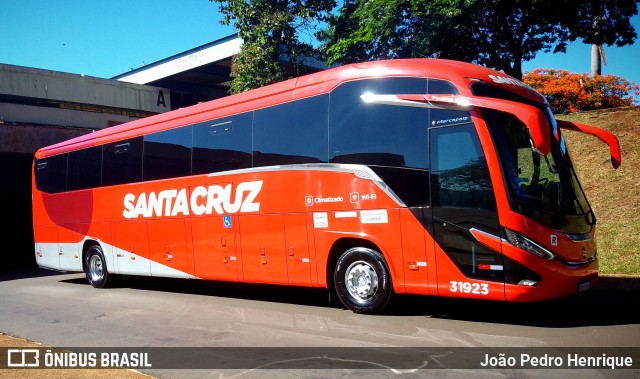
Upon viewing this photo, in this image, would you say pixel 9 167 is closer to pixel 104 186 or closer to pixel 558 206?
pixel 104 186

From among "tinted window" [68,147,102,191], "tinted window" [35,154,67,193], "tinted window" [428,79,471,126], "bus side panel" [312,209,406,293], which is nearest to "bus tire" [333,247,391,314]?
"bus side panel" [312,209,406,293]

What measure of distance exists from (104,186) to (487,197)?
33.0 feet

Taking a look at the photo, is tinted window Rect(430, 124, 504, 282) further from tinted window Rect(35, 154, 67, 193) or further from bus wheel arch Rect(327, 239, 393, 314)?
tinted window Rect(35, 154, 67, 193)

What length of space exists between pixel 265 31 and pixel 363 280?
17.4 m

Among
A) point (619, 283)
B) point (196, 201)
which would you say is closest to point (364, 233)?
point (196, 201)

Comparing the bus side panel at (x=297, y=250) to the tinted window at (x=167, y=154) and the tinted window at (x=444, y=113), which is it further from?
the tinted window at (x=167, y=154)

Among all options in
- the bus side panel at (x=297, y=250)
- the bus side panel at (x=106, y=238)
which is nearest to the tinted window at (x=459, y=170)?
the bus side panel at (x=297, y=250)

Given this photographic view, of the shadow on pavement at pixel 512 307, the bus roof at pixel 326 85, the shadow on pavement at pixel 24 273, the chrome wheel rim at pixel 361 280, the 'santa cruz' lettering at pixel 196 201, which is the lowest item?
the shadow on pavement at pixel 24 273

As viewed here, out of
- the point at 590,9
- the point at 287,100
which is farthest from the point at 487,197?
the point at 590,9

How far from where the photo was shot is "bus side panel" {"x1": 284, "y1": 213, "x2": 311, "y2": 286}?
943 centimetres

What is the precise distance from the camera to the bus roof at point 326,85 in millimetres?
7996

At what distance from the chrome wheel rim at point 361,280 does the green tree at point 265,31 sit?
16186mm

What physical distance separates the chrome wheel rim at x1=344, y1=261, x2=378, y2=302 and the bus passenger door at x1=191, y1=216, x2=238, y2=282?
278cm

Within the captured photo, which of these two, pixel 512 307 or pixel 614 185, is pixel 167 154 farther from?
pixel 614 185
